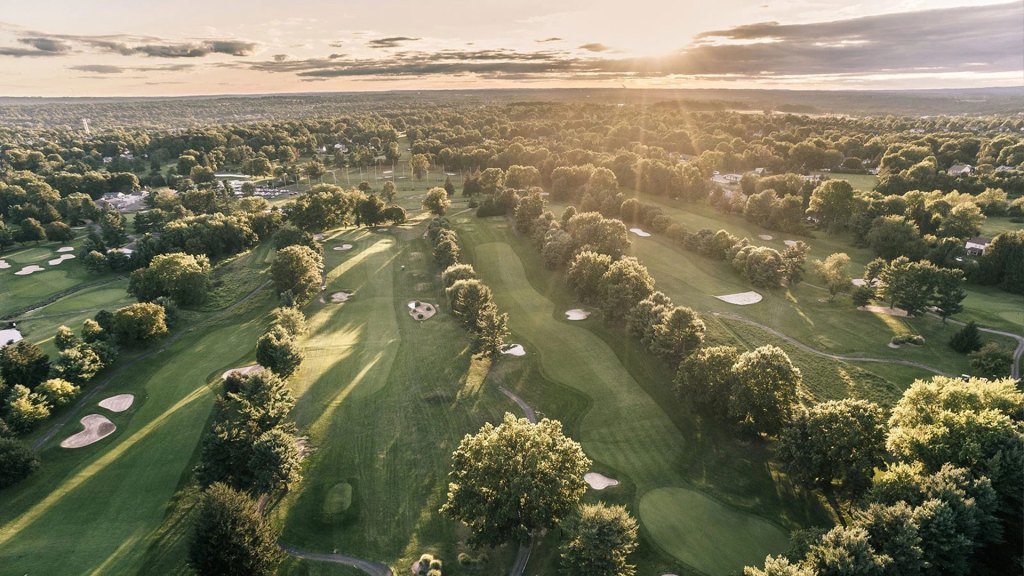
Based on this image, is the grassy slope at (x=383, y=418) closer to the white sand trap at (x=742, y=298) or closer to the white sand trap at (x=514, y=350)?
the white sand trap at (x=514, y=350)

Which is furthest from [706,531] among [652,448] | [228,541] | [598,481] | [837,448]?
[228,541]

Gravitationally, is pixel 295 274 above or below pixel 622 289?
above

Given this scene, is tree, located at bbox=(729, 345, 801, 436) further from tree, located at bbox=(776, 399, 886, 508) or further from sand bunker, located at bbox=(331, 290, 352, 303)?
sand bunker, located at bbox=(331, 290, 352, 303)

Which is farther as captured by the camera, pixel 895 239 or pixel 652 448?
pixel 895 239

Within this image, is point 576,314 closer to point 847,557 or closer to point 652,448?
point 652,448

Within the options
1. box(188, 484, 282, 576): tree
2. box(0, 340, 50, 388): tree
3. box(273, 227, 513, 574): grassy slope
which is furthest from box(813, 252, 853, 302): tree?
box(0, 340, 50, 388): tree

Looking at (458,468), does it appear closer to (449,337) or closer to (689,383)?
(689,383)
